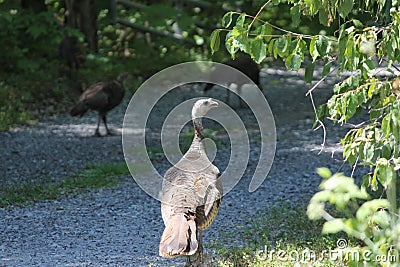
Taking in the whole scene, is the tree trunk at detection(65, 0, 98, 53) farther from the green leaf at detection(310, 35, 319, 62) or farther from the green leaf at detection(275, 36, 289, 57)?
the green leaf at detection(310, 35, 319, 62)

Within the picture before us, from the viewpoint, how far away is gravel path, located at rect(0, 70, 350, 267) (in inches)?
258

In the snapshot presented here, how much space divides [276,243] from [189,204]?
1.49 m

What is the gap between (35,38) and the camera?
1414cm

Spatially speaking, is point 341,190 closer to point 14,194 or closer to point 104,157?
point 14,194

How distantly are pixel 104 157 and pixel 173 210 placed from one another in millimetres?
5631

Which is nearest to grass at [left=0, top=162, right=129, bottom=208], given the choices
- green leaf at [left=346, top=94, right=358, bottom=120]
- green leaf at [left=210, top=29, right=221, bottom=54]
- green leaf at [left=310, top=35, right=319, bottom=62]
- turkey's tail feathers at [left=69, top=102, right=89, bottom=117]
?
turkey's tail feathers at [left=69, top=102, right=89, bottom=117]

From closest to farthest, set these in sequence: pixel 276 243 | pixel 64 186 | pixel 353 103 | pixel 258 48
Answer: pixel 353 103, pixel 258 48, pixel 276 243, pixel 64 186

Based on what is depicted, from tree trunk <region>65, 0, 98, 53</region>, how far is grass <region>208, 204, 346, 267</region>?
9.20 metres

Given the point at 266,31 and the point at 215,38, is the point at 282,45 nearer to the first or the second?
the point at 266,31

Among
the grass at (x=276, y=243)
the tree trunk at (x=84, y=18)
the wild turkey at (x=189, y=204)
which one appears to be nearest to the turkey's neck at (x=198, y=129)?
the wild turkey at (x=189, y=204)

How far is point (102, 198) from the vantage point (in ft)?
28.3

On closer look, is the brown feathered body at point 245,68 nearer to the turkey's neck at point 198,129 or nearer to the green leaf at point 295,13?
the turkey's neck at point 198,129

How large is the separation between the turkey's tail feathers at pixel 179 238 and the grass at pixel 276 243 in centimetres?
82

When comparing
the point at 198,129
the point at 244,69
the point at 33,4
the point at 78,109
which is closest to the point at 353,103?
the point at 198,129
